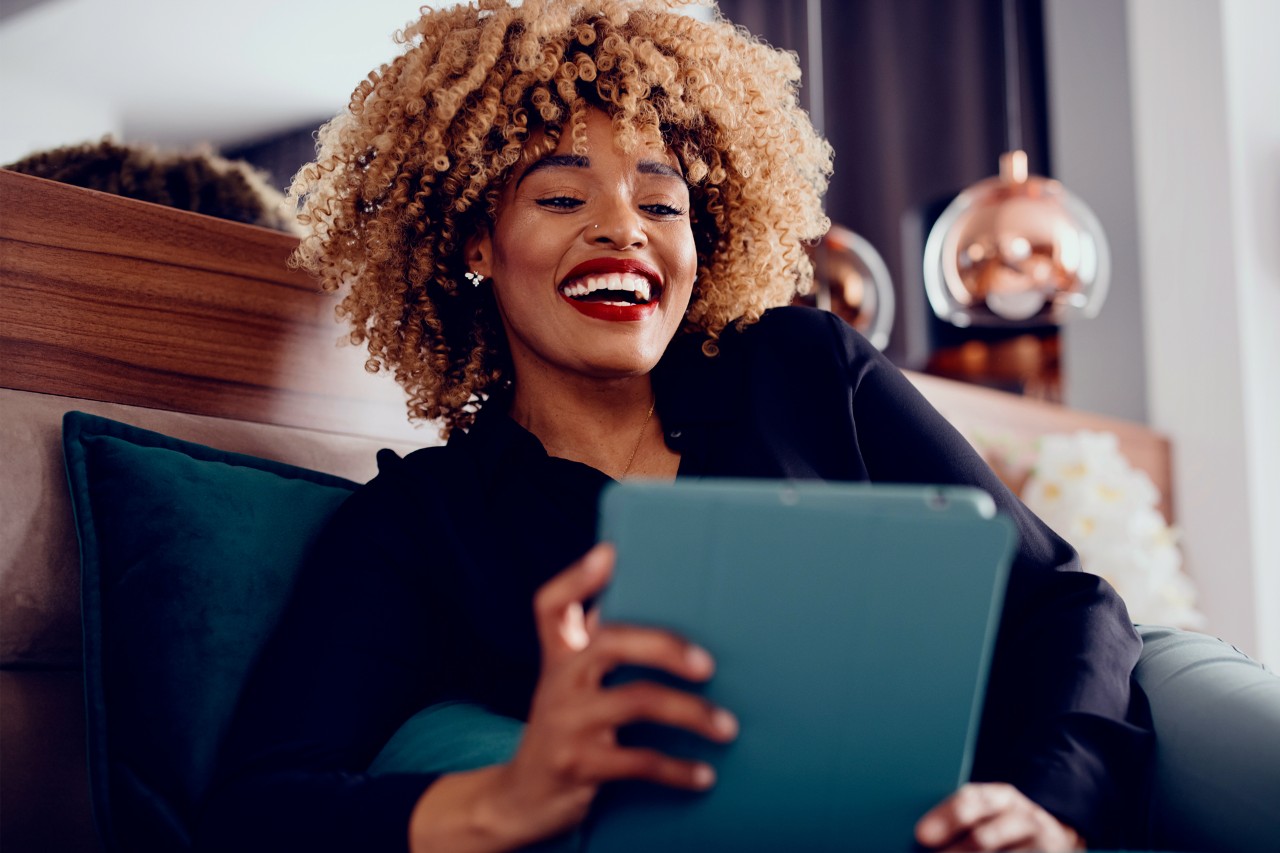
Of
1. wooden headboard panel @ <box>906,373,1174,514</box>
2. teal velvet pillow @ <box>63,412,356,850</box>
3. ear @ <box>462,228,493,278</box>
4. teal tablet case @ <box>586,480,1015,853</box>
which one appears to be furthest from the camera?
wooden headboard panel @ <box>906,373,1174,514</box>

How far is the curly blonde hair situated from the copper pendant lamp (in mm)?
1455

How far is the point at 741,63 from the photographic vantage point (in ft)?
4.62

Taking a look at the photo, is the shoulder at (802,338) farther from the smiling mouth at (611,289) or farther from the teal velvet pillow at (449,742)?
the teal velvet pillow at (449,742)

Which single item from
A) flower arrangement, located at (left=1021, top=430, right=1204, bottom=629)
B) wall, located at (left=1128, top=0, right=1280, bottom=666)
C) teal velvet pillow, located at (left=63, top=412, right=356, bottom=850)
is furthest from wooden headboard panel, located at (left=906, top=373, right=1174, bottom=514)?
teal velvet pillow, located at (left=63, top=412, right=356, bottom=850)

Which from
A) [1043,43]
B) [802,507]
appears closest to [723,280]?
[802,507]

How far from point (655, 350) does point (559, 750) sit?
23.5 inches

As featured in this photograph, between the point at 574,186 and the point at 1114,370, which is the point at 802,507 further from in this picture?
the point at 1114,370

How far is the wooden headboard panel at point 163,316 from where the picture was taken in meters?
1.14

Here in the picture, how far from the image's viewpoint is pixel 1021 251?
280 cm

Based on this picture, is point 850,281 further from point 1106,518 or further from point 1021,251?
point 1106,518

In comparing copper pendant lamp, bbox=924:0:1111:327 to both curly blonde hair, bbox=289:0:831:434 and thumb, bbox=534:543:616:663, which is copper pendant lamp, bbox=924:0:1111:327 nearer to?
curly blonde hair, bbox=289:0:831:434

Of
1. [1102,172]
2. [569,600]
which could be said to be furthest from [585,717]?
[1102,172]

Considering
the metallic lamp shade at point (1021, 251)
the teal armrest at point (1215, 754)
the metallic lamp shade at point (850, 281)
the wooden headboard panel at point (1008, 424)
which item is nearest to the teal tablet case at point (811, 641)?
the teal armrest at point (1215, 754)

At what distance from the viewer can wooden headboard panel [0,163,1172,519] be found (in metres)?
1.14
